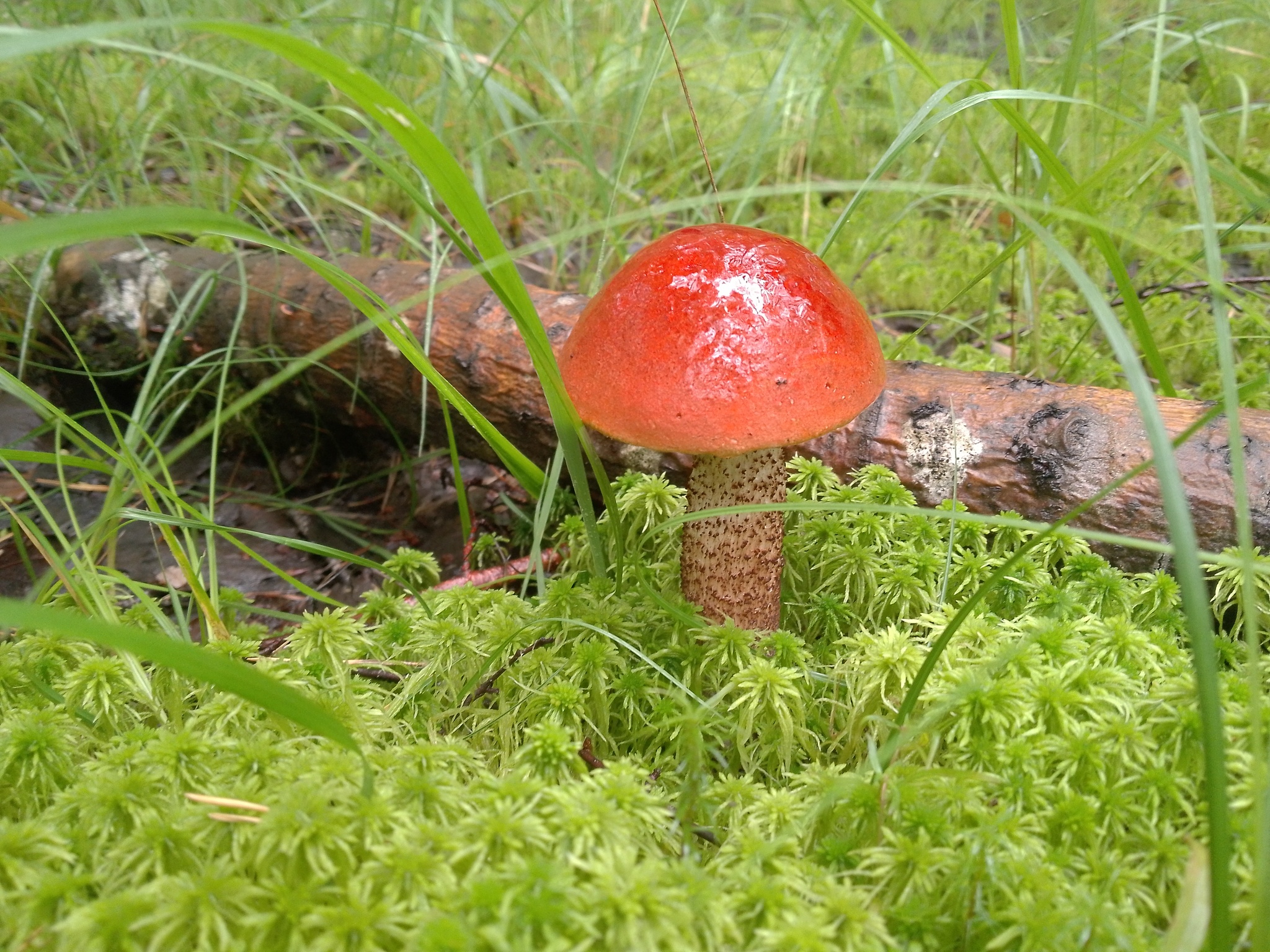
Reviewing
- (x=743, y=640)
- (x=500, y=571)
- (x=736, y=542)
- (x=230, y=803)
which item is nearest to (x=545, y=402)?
(x=500, y=571)

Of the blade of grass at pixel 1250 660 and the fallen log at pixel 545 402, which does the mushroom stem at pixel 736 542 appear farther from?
the blade of grass at pixel 1250 660

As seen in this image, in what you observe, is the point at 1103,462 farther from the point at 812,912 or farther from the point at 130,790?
the point at 130,790

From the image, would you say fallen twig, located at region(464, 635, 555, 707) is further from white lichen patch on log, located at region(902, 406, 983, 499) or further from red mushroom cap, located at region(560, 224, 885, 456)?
white lichen patch on log, located at region(902, 406, 983, 499)

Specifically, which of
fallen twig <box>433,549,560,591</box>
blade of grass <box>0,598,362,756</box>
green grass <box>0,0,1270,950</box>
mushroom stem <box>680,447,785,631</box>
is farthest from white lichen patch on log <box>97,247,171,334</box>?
blade of grass <box>0,598,362,756</box>

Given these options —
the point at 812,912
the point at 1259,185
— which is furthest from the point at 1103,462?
the point at 812,912

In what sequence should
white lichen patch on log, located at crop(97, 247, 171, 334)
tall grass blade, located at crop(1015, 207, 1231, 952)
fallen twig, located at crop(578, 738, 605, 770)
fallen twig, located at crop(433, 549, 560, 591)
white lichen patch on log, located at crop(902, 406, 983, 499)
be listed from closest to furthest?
tall grass blade, located at crop(1015, 207, 1231, 952), fallen twig, located at crop(578, 738, 605, 770), white lichen patch on log, located at crop(902, 406, 983, 499), fallen twig, located at crop(433, 549, 560, 591), white lichen patch on log, located at crop(97, 247, 171, 334)

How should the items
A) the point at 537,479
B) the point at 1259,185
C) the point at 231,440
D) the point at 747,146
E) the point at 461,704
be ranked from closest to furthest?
the point at 461,704 < the point at 537,479 < the point at 1259,185 < the point at 231,440 < the point at 747,146
